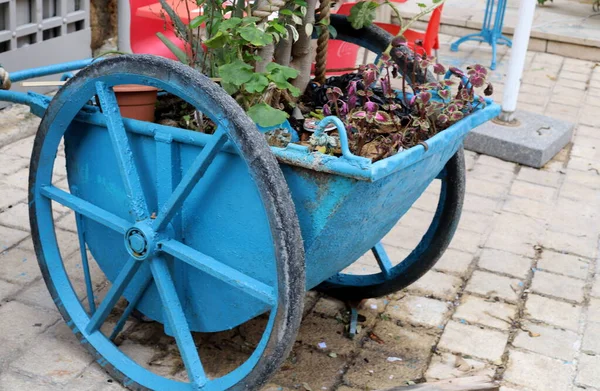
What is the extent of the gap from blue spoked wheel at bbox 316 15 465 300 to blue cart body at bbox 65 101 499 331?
0.29 meters

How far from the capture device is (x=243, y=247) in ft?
7.57

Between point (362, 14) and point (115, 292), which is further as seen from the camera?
point (362, 14)

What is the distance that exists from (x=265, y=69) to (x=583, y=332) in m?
1.70

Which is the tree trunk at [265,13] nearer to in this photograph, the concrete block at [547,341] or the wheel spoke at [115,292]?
the wheel spoke at [115,292]

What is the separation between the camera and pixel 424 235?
2.95 meters

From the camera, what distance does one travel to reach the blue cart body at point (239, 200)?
214cm

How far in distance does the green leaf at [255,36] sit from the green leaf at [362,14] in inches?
25.5

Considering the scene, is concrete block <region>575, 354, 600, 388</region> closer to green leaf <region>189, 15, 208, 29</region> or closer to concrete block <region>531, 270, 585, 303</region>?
concrete block <region>531, 270, 585, 303</region>

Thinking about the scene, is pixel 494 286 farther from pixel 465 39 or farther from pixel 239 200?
pixel 465 39

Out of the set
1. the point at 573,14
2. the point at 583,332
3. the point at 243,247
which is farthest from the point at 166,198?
the point at 573,14

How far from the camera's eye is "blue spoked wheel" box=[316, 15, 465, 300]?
2.80 metres

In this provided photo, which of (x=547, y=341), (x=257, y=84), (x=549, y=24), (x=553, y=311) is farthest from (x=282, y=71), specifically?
(x=549, y=24)

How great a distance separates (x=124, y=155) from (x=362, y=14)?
99 cm

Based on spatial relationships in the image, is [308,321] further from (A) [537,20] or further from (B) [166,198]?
(A) [537,20]
